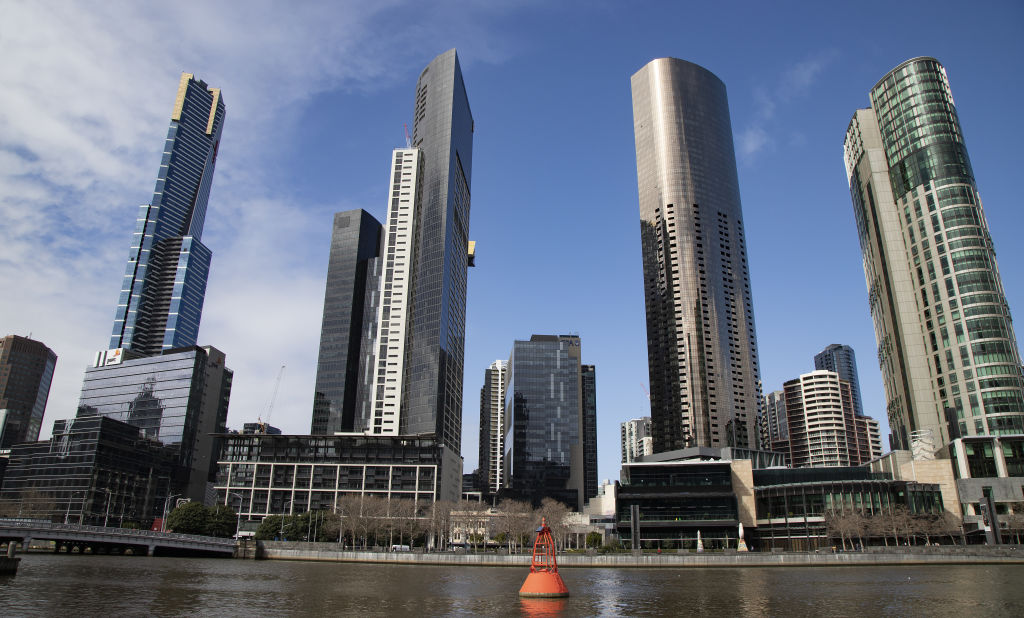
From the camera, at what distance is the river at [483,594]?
50.1 metres

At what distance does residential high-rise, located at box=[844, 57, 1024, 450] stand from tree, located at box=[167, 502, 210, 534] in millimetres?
178389

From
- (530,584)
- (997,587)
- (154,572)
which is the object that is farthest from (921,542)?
(154,572)

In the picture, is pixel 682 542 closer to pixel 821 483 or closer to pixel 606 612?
pixel 821 483

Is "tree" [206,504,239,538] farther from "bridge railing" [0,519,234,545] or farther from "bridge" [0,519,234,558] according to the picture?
"bridge railing" [0,519,234,545]

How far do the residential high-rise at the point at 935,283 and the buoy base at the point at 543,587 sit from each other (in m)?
144

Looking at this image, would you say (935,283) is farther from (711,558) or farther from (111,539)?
(111,539)

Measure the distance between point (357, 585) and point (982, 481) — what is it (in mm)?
148050

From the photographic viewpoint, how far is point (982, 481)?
155 m

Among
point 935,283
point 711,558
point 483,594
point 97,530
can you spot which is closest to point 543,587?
point 483,594

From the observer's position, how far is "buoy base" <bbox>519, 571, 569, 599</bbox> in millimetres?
60781

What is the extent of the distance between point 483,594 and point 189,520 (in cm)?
12260

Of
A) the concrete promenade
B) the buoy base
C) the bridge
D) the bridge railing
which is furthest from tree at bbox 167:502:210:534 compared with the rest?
the buoy base

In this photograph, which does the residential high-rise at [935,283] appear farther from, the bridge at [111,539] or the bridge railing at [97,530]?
the bridge railing at [97,530]

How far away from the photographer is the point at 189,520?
529ft
